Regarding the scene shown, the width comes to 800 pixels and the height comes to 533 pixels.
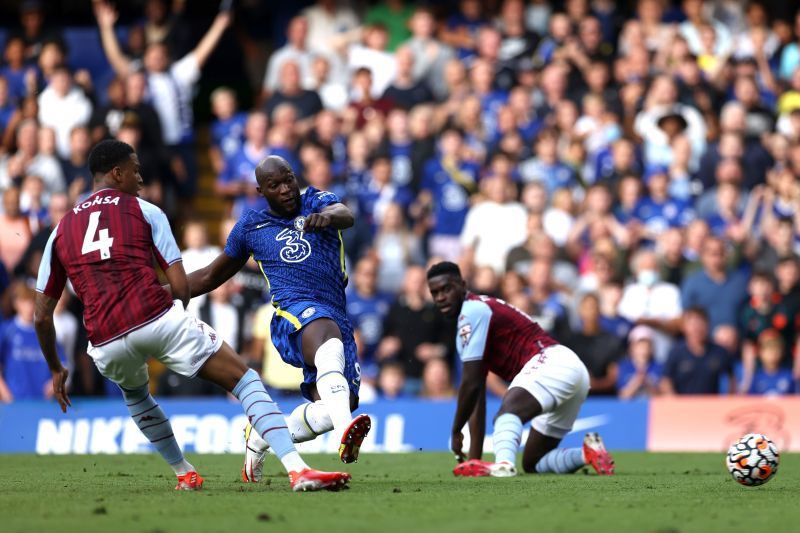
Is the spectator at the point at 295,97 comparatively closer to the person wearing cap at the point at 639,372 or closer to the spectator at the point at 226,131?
the spectator at the point at 226,131

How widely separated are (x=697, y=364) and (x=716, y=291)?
1.26m

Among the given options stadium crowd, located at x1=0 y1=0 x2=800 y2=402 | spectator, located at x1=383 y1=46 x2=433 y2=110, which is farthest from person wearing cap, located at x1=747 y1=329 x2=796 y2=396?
spectator, located at x1=383 y1=46 x2=433 y2=110

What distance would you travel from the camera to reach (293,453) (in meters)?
8.41

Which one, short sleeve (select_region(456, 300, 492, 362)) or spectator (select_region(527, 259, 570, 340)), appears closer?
short sleeve (select_region(456, 300, 492, 362))

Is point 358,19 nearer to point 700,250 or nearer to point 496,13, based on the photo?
point 496,13

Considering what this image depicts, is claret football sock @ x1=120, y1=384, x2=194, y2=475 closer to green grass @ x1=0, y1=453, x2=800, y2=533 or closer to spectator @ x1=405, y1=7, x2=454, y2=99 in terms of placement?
green grass @ x1=0, y1=453, x2=800, y2=533

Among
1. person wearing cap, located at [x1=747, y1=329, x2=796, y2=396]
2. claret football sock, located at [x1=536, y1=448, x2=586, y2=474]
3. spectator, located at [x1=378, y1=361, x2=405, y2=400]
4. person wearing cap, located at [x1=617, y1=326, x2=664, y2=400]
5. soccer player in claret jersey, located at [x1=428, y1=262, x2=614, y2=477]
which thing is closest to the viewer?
soccer player in claret jersey, located at [x1=428, y1=262, x2=614, y2=477]

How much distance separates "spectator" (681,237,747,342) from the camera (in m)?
16.8

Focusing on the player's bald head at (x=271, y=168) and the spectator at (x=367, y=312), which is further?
the spectator at (x=367, y=312)

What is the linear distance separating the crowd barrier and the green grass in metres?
4.00

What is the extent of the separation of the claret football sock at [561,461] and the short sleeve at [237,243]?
3589mm

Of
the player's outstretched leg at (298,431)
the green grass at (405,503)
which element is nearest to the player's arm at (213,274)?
the player's outstretched leg at (298,431)

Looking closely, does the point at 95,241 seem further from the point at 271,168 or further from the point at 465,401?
the point at 465,401

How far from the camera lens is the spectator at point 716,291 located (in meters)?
16.8
